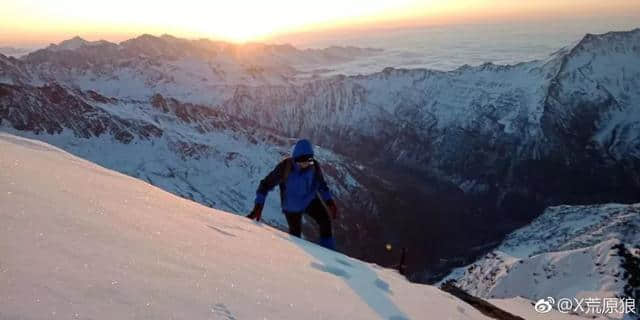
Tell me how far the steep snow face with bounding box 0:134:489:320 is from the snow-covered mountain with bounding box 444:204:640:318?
2303cm

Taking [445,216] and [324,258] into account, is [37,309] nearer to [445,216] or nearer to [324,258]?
[324,258]

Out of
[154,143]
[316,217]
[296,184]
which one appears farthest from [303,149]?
[154,143]

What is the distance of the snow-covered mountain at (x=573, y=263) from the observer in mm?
34000

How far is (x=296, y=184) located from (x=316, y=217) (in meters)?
1.05

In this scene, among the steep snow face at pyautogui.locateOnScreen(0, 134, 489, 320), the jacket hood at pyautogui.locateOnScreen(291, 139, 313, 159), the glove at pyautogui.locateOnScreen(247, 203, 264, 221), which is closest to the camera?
the steep snow face at pyautogui.locateOnScreen(0, 134, 489, 320)

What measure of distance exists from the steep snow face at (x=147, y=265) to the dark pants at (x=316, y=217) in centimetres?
279

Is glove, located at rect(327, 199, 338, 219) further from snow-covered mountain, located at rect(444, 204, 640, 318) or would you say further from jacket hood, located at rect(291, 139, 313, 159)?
snow-covered mountain, located at rect(444, 204, 640, 318)

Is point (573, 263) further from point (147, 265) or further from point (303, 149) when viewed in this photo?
point (147, 265)

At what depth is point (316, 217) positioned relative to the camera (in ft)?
38.0

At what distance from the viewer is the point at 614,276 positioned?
110 ft

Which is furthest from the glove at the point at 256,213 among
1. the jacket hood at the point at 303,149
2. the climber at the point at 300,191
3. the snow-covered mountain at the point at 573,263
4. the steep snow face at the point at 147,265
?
the snow-covered mountain at the point at 573,263

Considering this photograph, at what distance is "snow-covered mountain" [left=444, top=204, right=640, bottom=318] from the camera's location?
34.0 m

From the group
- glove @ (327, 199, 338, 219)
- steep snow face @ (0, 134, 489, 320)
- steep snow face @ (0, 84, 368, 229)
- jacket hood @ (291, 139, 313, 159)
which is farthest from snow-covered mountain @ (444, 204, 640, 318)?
steep snow face @ (0, 84, 368, 229)

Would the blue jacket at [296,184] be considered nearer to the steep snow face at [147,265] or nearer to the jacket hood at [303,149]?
the jacket hood at [303,149]
